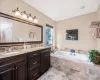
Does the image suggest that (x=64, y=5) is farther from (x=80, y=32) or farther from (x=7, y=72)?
(x=7, y=72)

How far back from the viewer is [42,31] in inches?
120

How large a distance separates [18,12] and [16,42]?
2.85ft

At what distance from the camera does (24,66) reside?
5.48 ft

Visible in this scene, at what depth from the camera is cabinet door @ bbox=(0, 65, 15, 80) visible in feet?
4.04

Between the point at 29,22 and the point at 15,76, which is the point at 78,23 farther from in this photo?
the point at 15,76

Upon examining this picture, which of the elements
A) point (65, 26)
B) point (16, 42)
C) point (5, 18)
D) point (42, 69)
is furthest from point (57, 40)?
point (5, 18)

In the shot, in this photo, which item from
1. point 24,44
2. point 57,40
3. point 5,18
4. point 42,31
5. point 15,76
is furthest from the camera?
point 57,40

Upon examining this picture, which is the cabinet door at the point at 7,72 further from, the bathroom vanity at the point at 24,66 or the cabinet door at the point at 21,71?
the cabinet door at the point at 21,71

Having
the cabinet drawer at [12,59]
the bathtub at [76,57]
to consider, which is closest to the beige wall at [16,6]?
the cabinet drawer at [12,59]

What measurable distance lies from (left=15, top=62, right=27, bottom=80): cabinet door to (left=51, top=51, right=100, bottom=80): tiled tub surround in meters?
1.41

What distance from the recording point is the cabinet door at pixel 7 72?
1231 millimetres

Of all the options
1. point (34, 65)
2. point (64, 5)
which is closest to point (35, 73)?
point (34, 65)

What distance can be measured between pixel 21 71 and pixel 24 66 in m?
0.12

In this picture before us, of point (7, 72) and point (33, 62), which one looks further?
point (33, 62)
